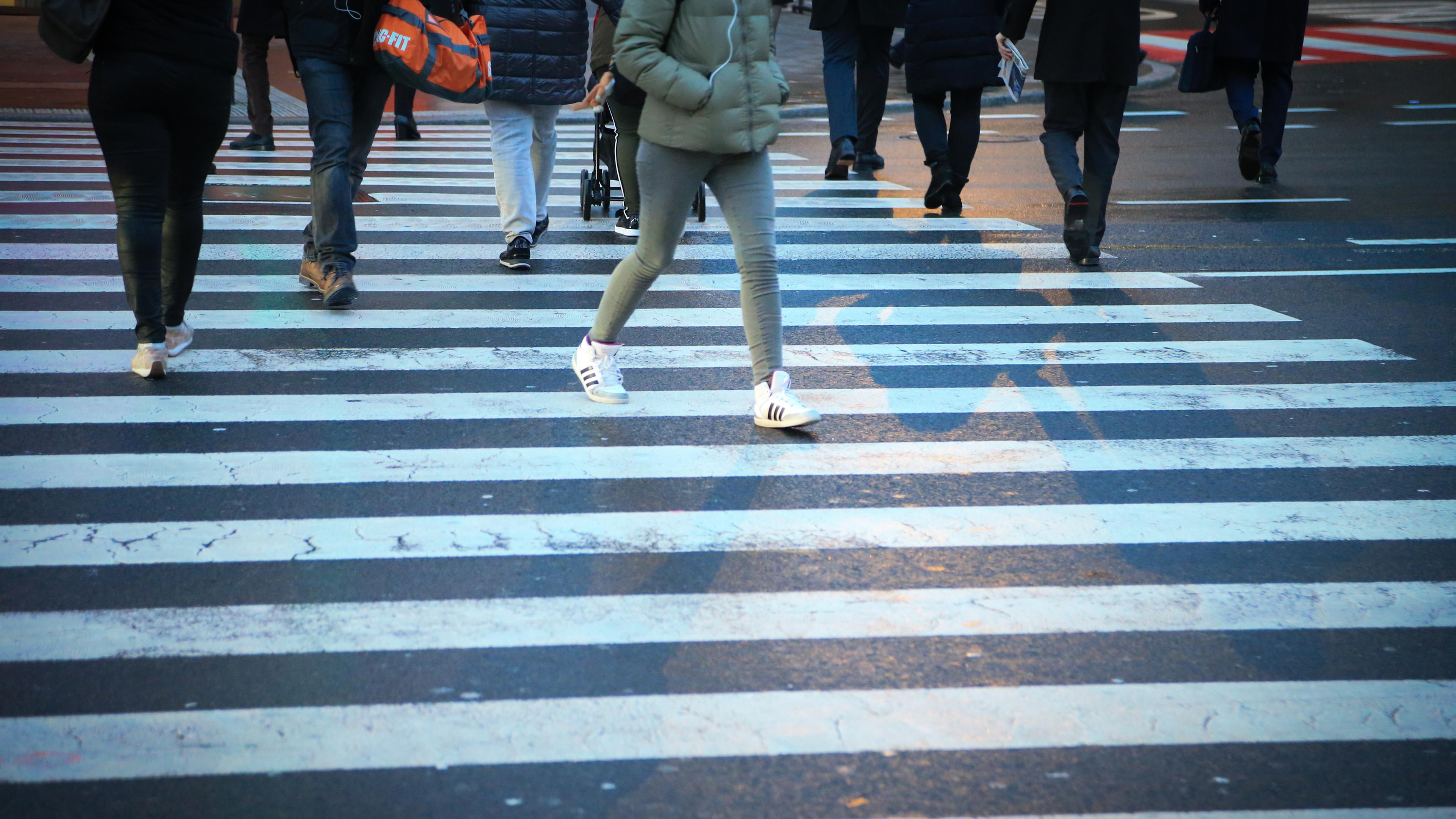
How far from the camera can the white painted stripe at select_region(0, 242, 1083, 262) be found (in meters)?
7.99

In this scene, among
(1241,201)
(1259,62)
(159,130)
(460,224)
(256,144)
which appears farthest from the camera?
(256,144)

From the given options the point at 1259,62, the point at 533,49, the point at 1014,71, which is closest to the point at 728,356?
the point at 533,49

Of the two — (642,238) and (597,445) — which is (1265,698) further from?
(642,238)

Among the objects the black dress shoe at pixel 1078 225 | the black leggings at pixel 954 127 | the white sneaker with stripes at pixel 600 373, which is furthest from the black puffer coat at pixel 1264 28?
the white sneaker with stripes at pixel 600 373

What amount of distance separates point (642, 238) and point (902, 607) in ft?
7.02

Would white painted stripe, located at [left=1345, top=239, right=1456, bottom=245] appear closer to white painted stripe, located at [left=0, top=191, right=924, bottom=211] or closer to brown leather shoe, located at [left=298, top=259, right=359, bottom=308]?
white painted stripe, located at [left=0, top=191, right=924, bottom=211]

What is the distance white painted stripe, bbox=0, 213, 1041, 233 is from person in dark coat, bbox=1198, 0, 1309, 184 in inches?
109

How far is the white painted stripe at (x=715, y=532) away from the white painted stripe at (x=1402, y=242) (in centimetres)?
497

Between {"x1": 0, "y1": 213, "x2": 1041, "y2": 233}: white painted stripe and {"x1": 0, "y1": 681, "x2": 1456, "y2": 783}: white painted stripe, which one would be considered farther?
{"x1": 0, "y1": 213, "x2": 1041, "y2": 233}: white painted stripe

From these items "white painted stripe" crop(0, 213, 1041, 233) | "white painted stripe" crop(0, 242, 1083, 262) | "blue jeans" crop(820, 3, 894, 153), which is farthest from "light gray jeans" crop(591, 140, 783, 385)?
"blue jeans" crop(820, 3, 894, 153)

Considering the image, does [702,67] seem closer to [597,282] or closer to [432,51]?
[432,51]

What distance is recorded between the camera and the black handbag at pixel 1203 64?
1113 cm

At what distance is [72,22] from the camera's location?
499 cm

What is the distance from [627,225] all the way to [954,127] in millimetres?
2551
